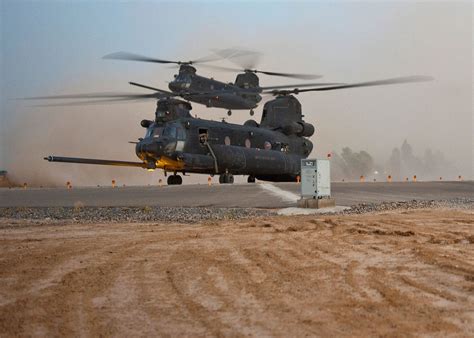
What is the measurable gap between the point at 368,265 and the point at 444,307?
6.96ft

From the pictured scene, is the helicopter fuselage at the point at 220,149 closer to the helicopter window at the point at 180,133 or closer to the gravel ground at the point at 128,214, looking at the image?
the helicopter window at the point at 180,133

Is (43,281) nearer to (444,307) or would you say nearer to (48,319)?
(48,319)

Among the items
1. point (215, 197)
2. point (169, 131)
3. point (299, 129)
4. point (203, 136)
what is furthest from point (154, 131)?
point (299, 129)

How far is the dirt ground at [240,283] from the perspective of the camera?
4.14 m

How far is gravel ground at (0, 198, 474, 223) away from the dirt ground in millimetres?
3583

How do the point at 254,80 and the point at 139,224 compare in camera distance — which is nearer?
the point at 139,224

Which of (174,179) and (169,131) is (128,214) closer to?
(169,131)

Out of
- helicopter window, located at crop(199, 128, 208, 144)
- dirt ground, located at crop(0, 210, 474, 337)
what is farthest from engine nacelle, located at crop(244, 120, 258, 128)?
dirt ground, located at crop(0, 210, 474, 337)

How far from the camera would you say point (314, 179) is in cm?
1675

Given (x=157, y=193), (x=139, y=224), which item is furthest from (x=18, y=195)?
(x=139, y=224)

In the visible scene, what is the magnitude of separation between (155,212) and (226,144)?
16.3 metres

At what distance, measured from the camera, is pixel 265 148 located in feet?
115

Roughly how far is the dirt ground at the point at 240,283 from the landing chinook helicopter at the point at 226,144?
1770 cm

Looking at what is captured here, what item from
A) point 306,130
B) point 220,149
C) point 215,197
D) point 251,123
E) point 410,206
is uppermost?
point 251,123
